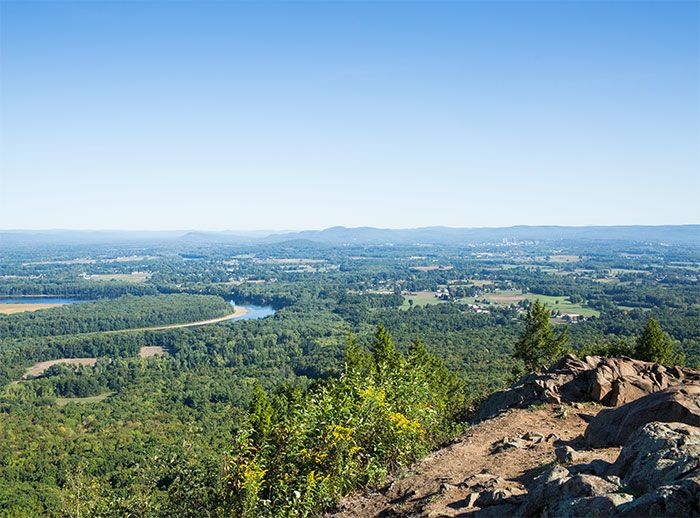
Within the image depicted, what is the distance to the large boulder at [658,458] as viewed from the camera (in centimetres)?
682

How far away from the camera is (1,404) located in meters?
65.7

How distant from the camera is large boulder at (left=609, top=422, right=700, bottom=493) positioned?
6.82 m

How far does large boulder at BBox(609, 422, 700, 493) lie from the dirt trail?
2.97 meters

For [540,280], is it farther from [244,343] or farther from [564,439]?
[564,439]

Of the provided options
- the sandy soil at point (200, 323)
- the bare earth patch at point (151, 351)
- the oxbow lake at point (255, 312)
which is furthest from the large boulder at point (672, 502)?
the oxbow lake at point (255, 312)

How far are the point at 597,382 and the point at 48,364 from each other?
9612cm

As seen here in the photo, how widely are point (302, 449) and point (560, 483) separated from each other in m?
5.62

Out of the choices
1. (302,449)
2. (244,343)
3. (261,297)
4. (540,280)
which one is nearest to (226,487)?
(302,449)

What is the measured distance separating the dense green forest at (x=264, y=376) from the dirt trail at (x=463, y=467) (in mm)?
591

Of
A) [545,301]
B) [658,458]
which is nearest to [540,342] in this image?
[658,458]

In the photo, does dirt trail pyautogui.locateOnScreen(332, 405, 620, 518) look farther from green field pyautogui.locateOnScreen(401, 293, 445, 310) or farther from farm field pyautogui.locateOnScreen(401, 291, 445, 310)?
green field pyautogui.locateOnScreen(401, 293, 445, 310)

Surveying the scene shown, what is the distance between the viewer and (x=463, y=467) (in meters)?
13.1

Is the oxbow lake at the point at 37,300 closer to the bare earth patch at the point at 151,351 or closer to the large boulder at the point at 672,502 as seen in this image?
the bare earth patch at the point at 151,351

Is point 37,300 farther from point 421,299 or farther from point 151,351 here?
point 421,299
